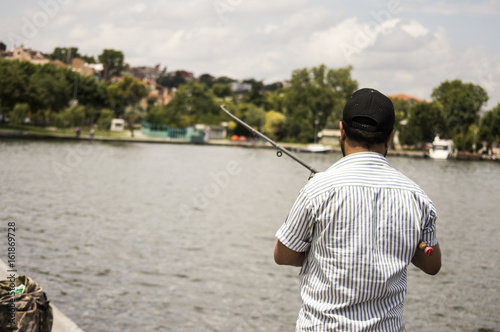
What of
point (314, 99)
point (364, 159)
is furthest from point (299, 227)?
point (314, 99)

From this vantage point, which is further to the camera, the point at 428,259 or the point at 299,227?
the point at 428,259

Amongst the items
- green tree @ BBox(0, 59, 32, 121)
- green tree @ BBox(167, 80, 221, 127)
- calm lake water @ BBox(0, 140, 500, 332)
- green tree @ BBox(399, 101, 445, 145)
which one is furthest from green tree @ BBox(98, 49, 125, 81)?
calm lake water @ BBox(0, 140, 500, 332)

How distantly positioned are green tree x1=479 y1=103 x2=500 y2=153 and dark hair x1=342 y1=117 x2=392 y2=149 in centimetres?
10478

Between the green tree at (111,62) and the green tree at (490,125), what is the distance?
364ft

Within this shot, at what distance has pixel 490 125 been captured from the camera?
335 ft

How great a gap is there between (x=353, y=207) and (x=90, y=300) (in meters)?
9.97

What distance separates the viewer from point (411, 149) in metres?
120

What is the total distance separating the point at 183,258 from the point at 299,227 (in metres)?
13.9

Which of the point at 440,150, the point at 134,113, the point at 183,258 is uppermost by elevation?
the point at 134,113

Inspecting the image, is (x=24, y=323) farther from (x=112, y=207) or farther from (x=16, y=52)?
(x=16, y=52)

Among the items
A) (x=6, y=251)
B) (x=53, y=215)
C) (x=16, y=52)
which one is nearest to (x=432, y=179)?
(x=53, y=215)

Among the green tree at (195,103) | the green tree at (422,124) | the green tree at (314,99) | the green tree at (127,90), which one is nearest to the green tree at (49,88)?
the green tree at (127,90)

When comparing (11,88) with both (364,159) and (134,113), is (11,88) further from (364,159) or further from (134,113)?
(364,159)

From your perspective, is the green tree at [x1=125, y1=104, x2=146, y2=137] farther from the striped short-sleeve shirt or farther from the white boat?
the striped short-sleeve shirt
